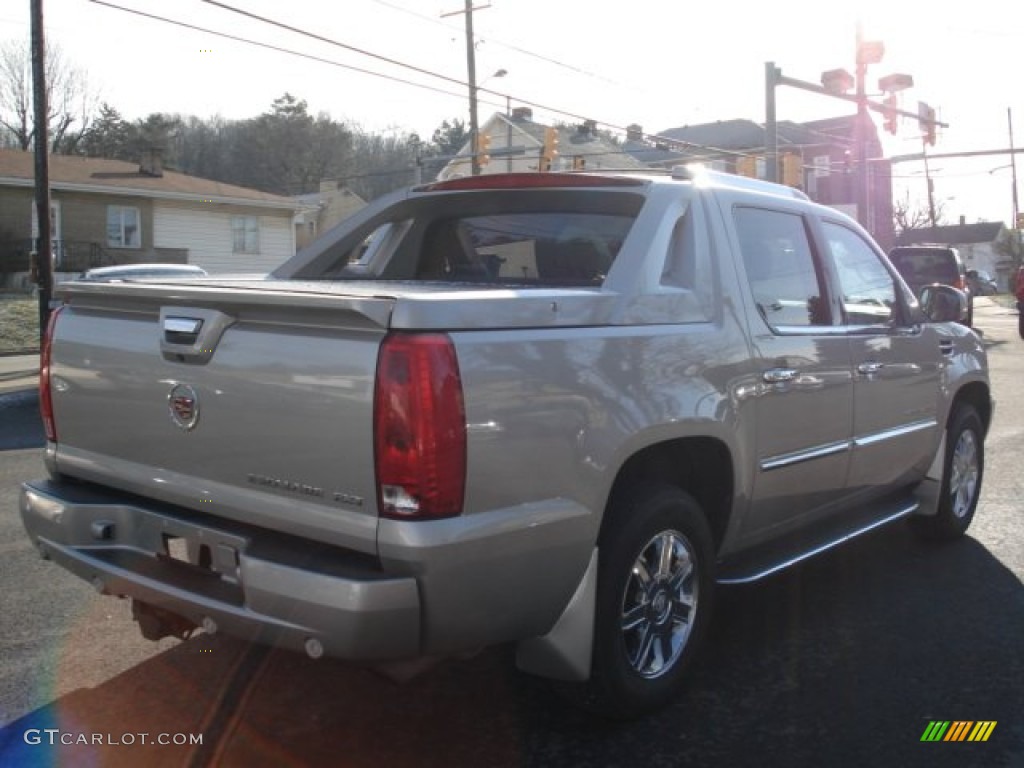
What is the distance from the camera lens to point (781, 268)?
4289mm

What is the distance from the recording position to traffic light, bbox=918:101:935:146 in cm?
2784

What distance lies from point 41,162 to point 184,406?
15.8 m

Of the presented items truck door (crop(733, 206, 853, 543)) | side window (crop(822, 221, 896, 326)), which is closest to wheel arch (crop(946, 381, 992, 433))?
side window (crop(822, 221, 896, 326))

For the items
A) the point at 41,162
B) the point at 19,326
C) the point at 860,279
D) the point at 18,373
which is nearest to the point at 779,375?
the point at 860,279

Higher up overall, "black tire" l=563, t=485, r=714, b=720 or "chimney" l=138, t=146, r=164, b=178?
"chimney" l=138, t=146, r=164, b=178

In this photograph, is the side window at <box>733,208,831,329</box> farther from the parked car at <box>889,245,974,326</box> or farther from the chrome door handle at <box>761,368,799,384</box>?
the parked car at <box>889,245,974,326</box>

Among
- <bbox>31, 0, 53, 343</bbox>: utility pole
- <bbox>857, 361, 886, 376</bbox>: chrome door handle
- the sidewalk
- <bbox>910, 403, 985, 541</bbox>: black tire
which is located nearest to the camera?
<bbox>857, 361, 886, 376</bbox>: chrome door handle

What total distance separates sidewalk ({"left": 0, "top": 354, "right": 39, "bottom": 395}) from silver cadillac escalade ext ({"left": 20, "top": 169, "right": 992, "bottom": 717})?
11334 mm

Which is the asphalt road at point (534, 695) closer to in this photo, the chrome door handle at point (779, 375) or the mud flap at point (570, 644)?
the mud flap at point (570, 644)

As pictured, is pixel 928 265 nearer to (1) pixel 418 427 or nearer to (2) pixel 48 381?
(2) pixel 48 381

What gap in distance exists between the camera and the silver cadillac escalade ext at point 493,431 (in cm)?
268

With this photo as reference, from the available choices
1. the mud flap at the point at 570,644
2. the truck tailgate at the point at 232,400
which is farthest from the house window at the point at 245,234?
the mud flap at the point at 570,644

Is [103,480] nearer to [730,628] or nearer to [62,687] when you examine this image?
[62,687]

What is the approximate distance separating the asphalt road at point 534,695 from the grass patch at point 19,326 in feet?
63.1
